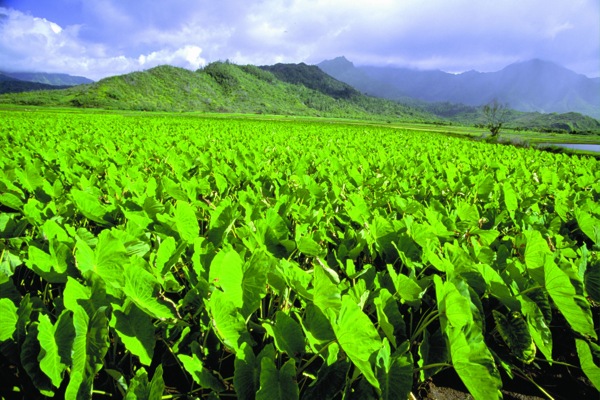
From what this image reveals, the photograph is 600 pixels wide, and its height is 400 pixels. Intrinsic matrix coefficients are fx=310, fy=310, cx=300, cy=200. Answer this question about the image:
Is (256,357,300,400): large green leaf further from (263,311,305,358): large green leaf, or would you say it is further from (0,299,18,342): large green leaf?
(0,299,18,342): large green leaf

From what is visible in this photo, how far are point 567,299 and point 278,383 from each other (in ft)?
3.18

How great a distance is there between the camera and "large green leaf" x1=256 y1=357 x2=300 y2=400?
2.51 feet

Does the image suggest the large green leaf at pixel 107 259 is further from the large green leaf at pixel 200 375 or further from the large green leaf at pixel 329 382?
the large green leaf at pixel 329 382

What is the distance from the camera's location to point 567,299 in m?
1.02

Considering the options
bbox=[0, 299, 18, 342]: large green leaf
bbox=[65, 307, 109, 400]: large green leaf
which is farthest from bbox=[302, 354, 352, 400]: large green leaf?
bbox=[0, 299, 18, 342]: large green leaf

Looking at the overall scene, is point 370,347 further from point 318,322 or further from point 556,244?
point 556,244

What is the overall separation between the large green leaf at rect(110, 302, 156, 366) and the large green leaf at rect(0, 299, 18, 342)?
0.26 meters

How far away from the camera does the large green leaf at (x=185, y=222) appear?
1.40 metres

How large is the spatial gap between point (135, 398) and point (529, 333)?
3.93 feet

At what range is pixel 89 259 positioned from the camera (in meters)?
1.04

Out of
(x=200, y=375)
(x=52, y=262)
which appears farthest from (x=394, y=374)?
(x=52, y=262)

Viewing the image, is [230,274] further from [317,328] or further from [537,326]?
[537,326]

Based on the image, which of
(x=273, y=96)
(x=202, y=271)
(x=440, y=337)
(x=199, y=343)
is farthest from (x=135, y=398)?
(x=273, y=96)

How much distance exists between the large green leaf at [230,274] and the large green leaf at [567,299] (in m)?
1.00
